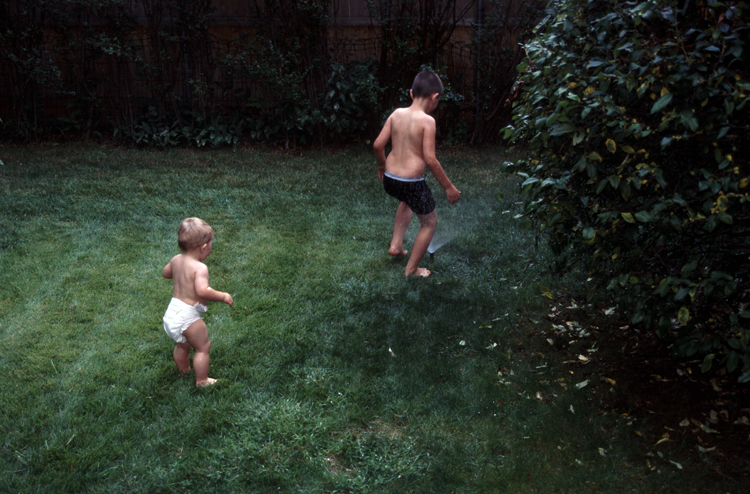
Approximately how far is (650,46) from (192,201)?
5.10 metres

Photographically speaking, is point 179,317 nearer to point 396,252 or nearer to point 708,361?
point 396,252

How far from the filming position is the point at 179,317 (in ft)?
10.9

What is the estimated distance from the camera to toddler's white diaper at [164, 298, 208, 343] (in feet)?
10.9

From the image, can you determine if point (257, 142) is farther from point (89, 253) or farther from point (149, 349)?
point (149, 349)

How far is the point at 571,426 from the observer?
10.3 ft

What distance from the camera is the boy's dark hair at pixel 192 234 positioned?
3.33 m

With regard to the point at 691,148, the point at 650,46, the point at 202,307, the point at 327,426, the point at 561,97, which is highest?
the point at 650,46

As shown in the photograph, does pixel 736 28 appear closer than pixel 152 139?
Yes

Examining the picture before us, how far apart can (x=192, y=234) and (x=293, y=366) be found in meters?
1.01

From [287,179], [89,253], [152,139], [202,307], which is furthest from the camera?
[152,139]

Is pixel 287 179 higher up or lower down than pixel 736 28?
lower down

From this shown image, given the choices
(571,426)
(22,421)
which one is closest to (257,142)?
(22,421)

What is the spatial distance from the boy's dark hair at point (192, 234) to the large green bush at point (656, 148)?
176 cm

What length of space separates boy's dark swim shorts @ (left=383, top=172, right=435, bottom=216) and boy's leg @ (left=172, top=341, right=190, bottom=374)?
211cm
